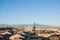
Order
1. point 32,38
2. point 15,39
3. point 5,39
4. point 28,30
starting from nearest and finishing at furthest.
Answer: point 15,39
point 32,38
point 5,39
point 28,30

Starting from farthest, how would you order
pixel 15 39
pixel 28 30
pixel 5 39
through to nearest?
pixel 28 30
pixel 5 39
pixel 15 39

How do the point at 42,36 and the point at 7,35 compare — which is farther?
the point at 7,35

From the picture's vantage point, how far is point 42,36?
20516 millimetres

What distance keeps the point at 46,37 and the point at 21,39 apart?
147 inches

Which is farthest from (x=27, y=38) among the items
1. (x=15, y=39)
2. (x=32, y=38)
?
(x=15, y=39)

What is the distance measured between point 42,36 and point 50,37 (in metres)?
1.18

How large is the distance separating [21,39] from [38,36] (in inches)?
102

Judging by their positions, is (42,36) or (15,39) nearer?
(15,39)

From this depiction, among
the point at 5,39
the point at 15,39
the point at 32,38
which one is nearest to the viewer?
the point at 15,39

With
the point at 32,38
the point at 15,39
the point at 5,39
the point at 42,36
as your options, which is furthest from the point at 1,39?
the point at 42,36

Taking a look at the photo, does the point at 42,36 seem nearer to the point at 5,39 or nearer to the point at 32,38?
the point at 32,38

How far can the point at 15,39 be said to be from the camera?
1898 centimetres

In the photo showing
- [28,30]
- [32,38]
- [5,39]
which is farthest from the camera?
[28,30]

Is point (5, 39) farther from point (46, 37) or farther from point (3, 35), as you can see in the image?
point (46, 37)
